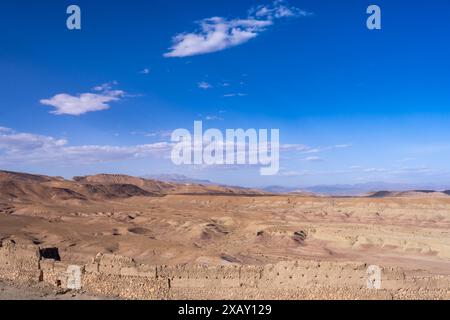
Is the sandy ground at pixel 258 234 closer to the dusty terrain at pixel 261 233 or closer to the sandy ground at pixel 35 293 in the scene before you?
the dusty terrain at pixel 261 233

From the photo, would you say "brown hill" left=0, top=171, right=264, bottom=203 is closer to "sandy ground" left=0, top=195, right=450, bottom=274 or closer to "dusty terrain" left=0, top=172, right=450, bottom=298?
"sandy ground" left=0, top=195, right=450, bottom=274

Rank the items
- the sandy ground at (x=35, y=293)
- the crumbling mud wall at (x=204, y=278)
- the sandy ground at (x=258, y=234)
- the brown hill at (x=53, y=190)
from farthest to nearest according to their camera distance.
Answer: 1. the brown hill at (x=53, y=190)
2. the sandy ground at (x=258, y=234)
3. the crumbling mud wall at (x=204, y=278)
4. the sandy ground at (x=35, y=293)

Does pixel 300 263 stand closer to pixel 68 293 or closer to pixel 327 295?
pixel 327 295

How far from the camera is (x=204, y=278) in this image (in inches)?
632

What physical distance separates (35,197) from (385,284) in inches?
2995

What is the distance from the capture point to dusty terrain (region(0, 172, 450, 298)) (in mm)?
33969

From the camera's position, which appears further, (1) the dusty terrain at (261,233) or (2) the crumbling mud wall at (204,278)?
(1) the dusty terrain at (261,233)

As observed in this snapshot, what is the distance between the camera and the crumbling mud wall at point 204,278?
14.6 meters

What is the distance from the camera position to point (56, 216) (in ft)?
190

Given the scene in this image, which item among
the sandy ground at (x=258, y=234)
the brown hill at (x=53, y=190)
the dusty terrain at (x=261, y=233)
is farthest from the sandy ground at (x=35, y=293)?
the brown hill at (x=53, y=190)

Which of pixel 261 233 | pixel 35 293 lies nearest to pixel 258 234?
pixel 261 233

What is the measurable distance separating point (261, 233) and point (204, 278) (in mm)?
29345

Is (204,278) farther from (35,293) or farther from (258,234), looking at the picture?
(258,234)

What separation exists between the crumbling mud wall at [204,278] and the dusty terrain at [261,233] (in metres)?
13.2
